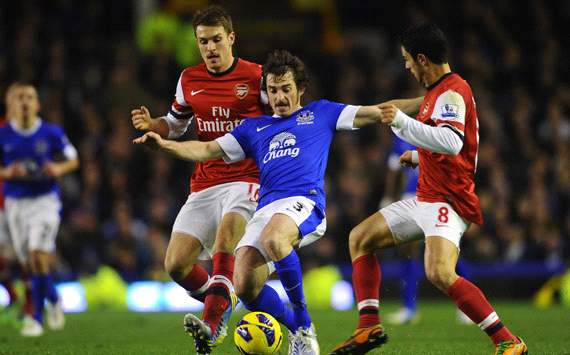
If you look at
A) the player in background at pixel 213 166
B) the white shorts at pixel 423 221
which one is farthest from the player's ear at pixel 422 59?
the player in background at pixel 213 166

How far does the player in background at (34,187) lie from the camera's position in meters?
10.7

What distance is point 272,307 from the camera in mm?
7090

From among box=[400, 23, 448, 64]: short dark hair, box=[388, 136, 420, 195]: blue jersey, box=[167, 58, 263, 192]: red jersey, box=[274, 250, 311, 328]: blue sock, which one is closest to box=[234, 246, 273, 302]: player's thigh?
box=[274, 250, 311, 328]: blue sock

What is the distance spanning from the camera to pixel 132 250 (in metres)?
15.0

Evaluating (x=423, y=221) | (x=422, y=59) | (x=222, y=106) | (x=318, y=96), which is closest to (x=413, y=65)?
(x=422, y=59)

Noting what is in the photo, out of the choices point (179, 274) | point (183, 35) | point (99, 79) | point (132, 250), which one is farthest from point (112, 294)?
point (179, 274)

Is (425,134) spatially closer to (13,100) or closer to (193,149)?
(193,149)

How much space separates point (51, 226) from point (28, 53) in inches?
267

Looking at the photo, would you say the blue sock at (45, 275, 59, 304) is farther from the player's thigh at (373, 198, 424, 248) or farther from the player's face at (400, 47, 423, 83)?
the player's face at (400, 47, 423, 83)

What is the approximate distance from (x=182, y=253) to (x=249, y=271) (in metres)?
0.85

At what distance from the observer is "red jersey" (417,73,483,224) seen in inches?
273

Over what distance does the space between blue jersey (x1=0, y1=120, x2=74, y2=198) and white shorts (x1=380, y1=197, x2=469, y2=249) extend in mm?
4725

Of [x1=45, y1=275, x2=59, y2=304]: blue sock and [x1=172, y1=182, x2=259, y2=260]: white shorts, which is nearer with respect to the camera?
[x1=172, y1=182, x2=259, y2=260]: white shorts

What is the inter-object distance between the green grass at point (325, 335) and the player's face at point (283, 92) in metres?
1.86
